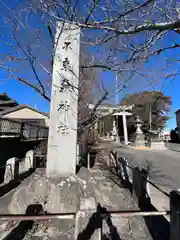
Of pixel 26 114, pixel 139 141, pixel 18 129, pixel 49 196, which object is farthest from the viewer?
pixel 26 114

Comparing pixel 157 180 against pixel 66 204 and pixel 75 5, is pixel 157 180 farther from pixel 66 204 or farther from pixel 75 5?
pixel 75 5

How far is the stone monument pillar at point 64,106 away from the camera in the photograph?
173 inches

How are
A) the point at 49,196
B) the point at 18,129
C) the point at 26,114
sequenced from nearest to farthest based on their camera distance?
the point at 49,196
the point at 18,129
the point at 26,114

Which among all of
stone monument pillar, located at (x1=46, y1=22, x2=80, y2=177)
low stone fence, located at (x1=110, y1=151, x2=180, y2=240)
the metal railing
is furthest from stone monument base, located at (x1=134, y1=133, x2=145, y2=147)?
stone monument pillar, located at (x1=46, y1=22, x2=80, y2=177)

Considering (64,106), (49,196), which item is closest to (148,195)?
(49,196)

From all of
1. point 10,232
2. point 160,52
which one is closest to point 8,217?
point 10,232

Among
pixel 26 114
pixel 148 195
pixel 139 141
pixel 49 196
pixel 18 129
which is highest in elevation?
pixel 26 114

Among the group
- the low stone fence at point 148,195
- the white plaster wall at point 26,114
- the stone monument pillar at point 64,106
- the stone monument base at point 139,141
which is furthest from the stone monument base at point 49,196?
the white plaster wall at point 26,114

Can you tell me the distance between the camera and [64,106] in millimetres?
4613

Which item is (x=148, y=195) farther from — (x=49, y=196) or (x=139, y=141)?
(x=139, y=141)

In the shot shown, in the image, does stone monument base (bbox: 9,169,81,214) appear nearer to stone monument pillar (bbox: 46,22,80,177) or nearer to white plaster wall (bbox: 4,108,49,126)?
stone monument pillar (bbox: 46,22,80,177)

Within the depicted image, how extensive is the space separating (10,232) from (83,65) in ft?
17.0

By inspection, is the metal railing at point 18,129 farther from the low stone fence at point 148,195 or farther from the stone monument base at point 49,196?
the low stone fence at point 148,195

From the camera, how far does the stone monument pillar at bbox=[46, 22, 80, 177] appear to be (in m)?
4.39
